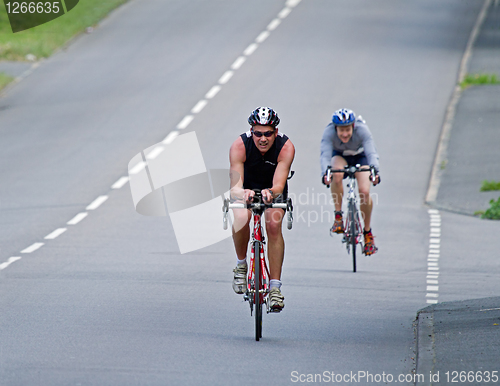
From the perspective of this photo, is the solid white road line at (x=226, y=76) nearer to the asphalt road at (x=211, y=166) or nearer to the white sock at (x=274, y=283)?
the asphalt road at (x=211, y=166)

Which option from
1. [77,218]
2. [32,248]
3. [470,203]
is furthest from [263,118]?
[470,203]

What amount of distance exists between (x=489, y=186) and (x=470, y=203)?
1.20 m

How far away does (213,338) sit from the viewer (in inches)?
329

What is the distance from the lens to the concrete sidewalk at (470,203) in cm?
724

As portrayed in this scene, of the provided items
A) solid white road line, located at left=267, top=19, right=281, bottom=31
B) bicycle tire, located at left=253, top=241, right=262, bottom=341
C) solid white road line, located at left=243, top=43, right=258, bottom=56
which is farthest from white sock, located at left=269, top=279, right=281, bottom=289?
solid white road line, located at left=267, top=19, right=281, bottom=31

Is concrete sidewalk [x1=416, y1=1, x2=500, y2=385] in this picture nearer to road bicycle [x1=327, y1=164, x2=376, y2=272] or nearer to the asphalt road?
the asphalt road

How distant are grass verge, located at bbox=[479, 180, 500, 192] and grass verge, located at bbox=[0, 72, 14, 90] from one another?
53.8 feet

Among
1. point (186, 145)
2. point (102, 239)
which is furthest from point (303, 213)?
point (186, 145)

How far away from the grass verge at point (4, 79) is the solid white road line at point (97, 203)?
13.2 metres

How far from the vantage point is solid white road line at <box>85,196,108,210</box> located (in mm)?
17102

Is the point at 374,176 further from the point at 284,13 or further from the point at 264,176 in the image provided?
the point at 284,13

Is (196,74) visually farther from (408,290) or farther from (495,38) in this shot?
(408,290)

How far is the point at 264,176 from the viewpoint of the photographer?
8.97 metres

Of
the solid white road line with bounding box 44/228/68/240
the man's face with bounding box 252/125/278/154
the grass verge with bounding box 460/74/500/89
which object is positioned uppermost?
the man's face with bounding box 252/125/278/154
